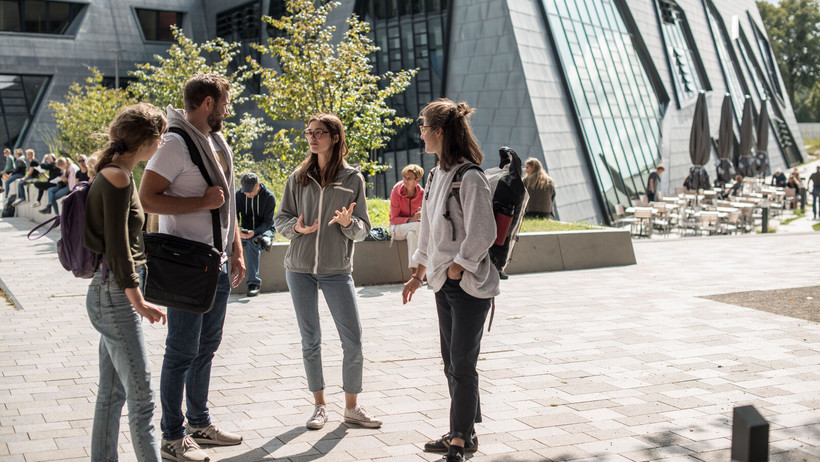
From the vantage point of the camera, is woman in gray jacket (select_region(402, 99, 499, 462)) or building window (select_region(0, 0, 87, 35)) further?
building window (select_region(0, 0, 87, 35))

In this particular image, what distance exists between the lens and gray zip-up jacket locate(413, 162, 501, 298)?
4.23m

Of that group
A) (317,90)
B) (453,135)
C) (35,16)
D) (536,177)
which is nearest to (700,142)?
(536,177)

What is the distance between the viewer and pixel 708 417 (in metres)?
5.13

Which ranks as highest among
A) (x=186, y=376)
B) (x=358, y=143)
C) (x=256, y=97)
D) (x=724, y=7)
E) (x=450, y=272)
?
(x=724, y=7)

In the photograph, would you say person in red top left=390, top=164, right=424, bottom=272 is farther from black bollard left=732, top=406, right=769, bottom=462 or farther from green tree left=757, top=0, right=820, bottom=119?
green tree left=757, top=0, right=820, bottom=119

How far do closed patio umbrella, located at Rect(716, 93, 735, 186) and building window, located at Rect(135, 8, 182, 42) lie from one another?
93.5ft

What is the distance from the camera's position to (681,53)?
32.8 metres

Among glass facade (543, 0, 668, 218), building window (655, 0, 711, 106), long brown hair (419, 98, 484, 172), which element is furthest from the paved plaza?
building window (655, 0, 711, 106)

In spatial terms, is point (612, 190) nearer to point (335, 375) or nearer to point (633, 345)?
point (633, 345)

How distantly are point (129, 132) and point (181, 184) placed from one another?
1.85ft

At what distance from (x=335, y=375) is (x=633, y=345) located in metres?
2.75

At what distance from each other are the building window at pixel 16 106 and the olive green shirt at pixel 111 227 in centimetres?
3935

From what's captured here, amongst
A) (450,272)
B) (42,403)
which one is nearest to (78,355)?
(42,403)

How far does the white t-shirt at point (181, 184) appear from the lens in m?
4.14
